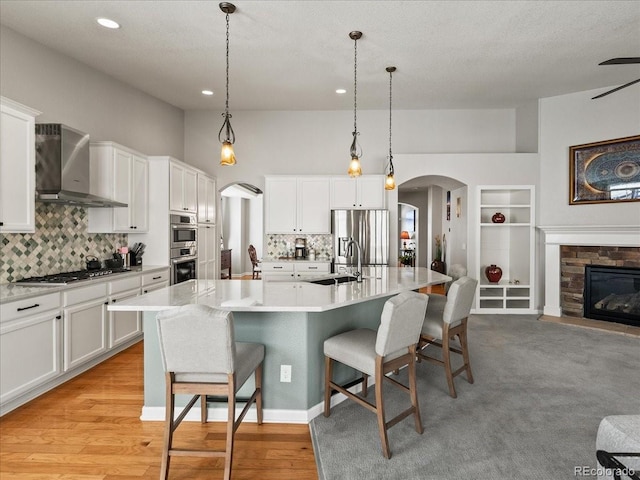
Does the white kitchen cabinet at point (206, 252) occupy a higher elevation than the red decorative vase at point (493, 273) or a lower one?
higher

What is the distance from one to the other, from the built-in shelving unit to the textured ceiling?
162 cm

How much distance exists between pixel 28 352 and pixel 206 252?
10.2ft

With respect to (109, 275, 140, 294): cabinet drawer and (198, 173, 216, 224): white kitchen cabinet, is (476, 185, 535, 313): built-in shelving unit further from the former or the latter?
(109, 275, 140, 294): cabinet drawer

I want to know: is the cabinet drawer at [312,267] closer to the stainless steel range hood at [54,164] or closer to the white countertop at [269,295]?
the white countertop at [269,295]

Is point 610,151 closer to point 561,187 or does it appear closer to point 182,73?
point 561,187

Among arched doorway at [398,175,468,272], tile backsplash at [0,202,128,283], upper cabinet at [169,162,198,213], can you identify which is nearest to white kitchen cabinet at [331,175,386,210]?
arched doorway at [398,175,468,272]

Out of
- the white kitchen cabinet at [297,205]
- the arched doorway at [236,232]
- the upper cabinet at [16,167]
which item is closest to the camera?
the upper cabinet at [16,167]

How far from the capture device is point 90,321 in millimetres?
3383

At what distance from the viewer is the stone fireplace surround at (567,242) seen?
4.84 metres

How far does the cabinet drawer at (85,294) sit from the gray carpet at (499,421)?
2386 mm

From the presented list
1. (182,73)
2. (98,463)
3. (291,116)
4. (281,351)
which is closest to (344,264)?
(291,116)

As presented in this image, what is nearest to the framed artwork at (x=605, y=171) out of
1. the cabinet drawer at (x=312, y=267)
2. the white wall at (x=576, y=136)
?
the white wall at (x=576, y=136)

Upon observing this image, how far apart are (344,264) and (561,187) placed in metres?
3.55

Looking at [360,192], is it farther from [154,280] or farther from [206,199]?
[154,280]
